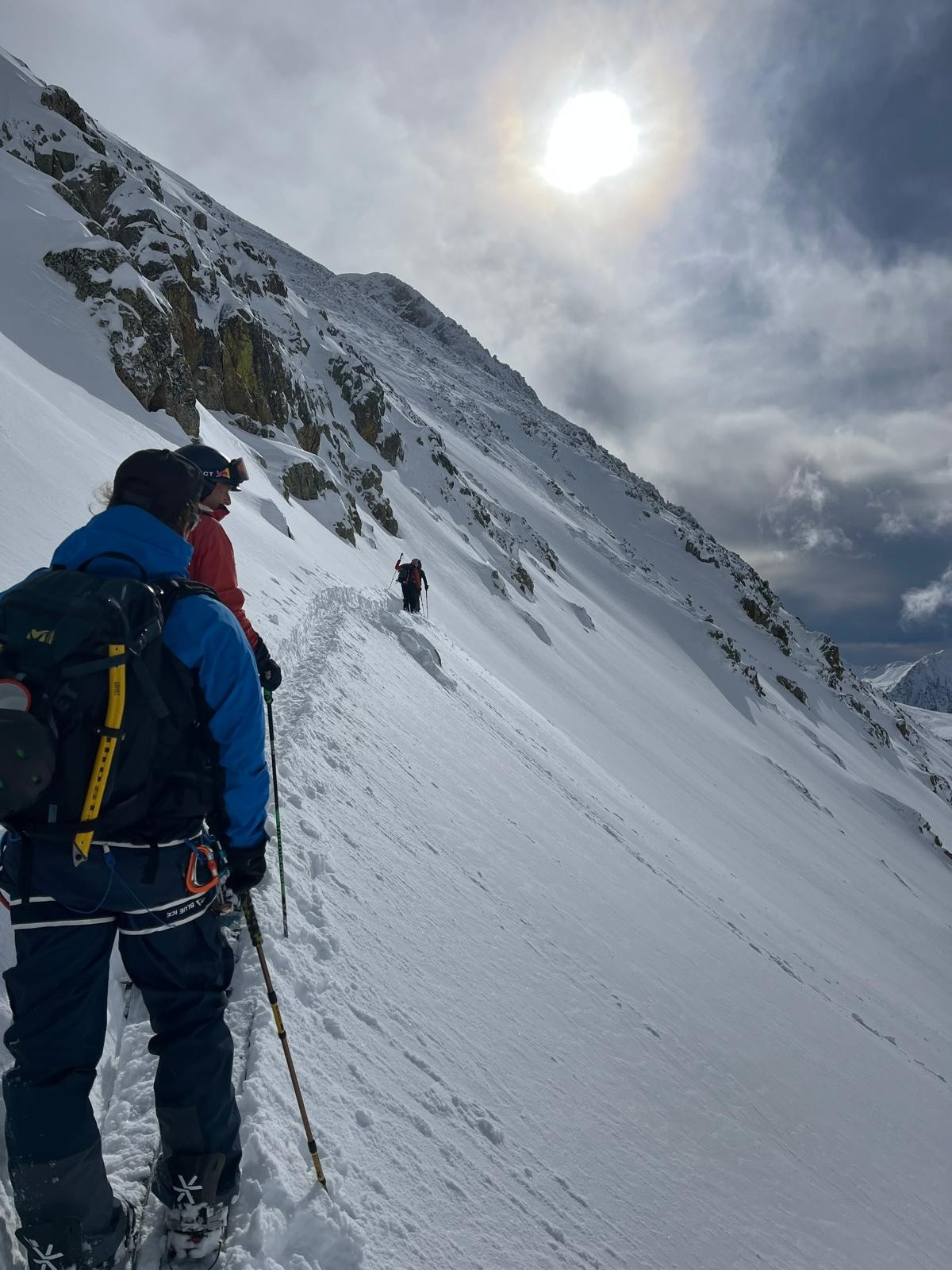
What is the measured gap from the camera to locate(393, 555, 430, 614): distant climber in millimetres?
19000

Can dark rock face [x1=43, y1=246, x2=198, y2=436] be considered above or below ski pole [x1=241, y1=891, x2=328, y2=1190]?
above

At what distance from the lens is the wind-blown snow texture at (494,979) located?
3059mm

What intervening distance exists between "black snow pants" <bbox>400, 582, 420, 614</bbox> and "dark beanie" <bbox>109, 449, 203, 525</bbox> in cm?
1668

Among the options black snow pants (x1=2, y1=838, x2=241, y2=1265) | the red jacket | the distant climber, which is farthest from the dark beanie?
the distant climber

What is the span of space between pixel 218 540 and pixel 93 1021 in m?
3.16

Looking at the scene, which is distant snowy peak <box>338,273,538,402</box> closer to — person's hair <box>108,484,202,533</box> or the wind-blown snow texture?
the wind-blown snow texture

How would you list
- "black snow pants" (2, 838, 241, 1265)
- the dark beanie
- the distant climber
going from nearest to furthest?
1. "black snow pants" (2, 838, 241, 1265)
2. the dark beanie
3. the distant climber

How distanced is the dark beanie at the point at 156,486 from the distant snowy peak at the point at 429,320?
142m

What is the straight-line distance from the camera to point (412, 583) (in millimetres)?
19016

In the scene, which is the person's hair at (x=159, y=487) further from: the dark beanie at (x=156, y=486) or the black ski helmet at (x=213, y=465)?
the black ski helmet at (x=213, y=465)

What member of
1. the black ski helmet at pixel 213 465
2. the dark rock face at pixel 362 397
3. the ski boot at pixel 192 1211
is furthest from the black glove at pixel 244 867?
the dark rock face at pixel 362 397

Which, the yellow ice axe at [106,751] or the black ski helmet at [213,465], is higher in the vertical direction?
the black ski helmet at [213,465]

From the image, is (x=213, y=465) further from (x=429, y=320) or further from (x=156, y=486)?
(x=429, y=320)

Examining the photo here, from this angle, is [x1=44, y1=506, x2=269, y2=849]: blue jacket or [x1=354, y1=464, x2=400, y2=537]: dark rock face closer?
[x1=44, y1=506, x2=269, y2=849]: blue jacket
